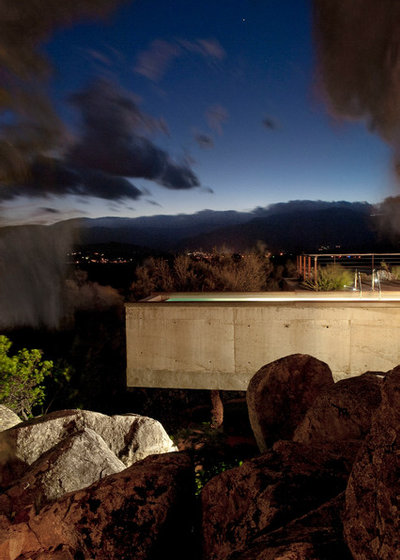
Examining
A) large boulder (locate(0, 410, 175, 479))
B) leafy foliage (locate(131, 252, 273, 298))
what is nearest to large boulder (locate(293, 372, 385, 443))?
large boulder (locate(0, 410, 175, 479))

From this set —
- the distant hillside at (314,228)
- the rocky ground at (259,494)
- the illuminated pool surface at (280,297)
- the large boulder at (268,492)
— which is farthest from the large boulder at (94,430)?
the distant hillside at (314,228)

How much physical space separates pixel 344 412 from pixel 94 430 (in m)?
3.55

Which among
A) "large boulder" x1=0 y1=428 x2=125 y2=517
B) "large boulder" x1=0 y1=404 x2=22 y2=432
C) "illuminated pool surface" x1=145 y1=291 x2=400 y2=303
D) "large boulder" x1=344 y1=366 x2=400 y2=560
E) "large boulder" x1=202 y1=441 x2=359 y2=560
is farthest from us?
"illuminated pool surface" x1=145 y1=291 x2=400 y2=303

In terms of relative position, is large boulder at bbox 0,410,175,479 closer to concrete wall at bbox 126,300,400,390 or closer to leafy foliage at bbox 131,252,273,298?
concrete wall at bbox 126,300,400,390

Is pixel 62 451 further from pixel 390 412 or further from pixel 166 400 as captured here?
pixel 166 400

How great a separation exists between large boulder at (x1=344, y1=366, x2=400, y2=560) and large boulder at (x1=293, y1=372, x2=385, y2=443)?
1795mm

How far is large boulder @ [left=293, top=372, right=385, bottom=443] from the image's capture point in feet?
11.3

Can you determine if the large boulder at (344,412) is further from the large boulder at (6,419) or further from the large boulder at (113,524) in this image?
the large boulder at (6,419)

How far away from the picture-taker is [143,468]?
115 inches

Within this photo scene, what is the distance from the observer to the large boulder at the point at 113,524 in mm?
2492

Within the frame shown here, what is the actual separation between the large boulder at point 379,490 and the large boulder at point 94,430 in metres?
4.38

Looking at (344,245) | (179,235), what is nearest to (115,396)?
(179,235)

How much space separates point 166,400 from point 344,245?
4403cm

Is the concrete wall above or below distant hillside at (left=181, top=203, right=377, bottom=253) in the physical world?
below
